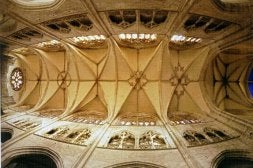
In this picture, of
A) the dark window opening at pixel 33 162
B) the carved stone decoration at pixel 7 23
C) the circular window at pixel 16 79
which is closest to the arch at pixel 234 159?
the dark window opening at pixel 33 162

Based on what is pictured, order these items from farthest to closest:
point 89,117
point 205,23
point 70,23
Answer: point 89,117, point 205,23, point 70,23

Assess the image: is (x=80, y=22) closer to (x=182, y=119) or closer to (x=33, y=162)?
(x=33, y=162)

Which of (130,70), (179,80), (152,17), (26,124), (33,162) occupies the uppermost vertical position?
(152,17)

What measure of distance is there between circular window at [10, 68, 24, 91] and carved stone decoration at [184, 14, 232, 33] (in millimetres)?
11817

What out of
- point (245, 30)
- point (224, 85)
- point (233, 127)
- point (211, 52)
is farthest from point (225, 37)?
point (224, 85)

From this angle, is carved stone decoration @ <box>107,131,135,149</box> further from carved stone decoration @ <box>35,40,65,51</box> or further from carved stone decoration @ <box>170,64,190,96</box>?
carved stone decoration @ <box>35,40,65,51</box>

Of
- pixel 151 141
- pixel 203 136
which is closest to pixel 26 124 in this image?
pixel 151 141

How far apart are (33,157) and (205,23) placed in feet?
29.5

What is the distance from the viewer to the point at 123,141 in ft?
39.7

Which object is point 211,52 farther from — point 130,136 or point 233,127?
point 130,136

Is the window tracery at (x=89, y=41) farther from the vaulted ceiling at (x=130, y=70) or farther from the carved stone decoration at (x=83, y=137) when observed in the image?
the carved stone decoration at (x=83, y=137)

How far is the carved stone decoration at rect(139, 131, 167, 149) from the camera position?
11.5m

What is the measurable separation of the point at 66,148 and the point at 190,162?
5020 mm

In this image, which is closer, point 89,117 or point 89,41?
point 89,41
